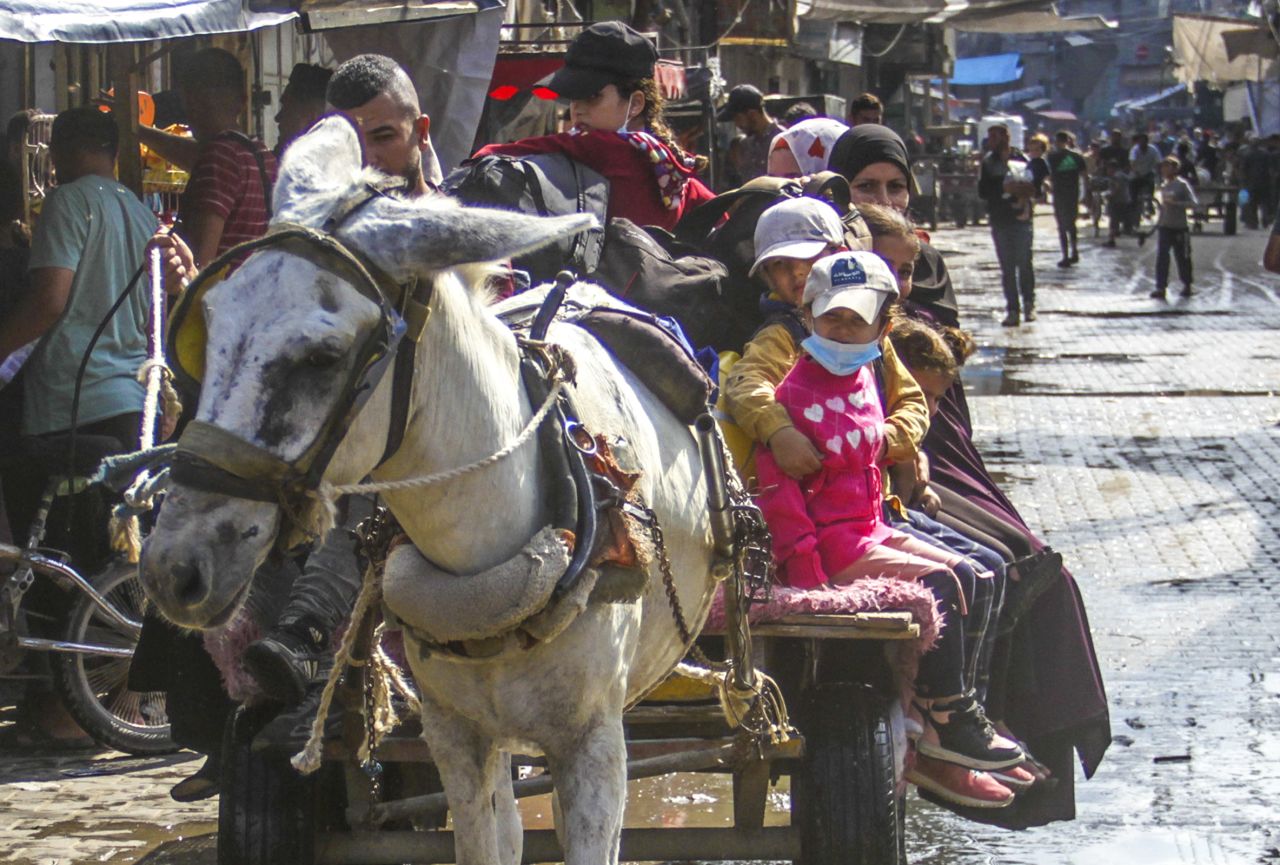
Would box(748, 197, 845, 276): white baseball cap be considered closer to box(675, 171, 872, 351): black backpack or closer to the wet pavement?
box(675, 171, 872, 351): black backpack

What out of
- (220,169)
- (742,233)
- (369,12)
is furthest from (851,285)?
(369,12)

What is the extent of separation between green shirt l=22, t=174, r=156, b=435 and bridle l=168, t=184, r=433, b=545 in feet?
12.9

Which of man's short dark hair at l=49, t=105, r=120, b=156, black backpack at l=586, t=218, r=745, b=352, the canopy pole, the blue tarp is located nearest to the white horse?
black backpack at l=586, t=218, r=745, b=352

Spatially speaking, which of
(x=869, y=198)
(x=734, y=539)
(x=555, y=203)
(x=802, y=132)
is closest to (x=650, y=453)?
(x=734, y=539)

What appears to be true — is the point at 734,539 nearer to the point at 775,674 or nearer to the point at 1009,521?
the point at 775,674

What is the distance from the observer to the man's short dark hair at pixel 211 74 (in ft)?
21.0

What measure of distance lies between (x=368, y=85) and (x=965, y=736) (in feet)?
7.56

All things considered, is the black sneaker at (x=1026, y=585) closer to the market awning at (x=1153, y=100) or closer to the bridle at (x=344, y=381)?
the bridle at (x=344, y=381)

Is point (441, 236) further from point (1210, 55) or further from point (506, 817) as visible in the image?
point (1210, 55)

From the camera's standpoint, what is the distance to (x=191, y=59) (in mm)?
6555

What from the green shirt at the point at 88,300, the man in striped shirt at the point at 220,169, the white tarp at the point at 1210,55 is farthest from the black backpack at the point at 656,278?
the white tarp at the point at 1210,55

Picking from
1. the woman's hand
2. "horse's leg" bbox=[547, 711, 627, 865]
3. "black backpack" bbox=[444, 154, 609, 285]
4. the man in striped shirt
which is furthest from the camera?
the man in striped shirt

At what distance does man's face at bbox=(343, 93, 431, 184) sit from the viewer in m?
4.73

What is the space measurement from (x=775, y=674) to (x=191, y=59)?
132 inches
